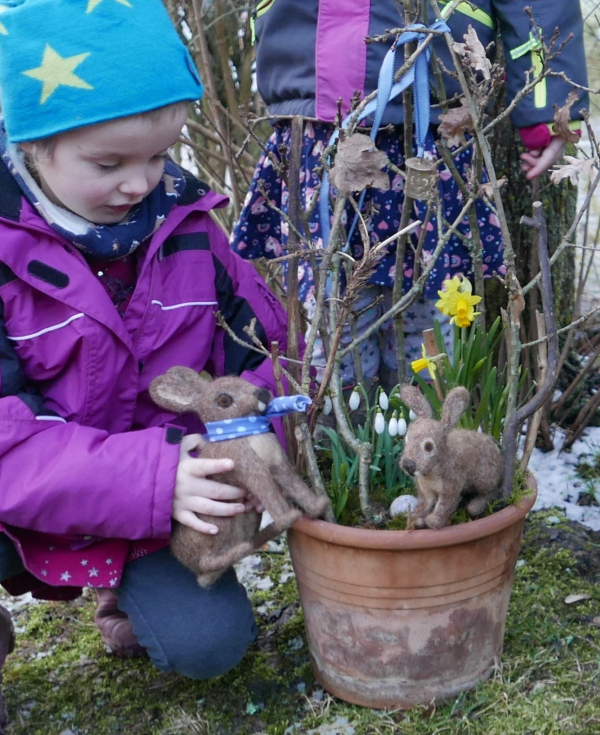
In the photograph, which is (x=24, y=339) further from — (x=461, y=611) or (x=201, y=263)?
(x=461, y=611)

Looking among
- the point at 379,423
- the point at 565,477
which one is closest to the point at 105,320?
the point at 379,423

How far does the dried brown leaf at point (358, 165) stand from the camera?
1.32m

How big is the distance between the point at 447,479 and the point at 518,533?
29cm

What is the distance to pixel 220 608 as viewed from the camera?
177cm

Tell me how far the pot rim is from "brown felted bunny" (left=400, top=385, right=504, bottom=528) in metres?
0.03

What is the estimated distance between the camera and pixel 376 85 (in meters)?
1.98

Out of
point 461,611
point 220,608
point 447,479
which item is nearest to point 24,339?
point 220,608

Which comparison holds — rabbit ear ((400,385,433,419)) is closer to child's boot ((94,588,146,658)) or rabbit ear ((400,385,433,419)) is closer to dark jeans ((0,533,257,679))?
dark jeans ((0,533,257,679))

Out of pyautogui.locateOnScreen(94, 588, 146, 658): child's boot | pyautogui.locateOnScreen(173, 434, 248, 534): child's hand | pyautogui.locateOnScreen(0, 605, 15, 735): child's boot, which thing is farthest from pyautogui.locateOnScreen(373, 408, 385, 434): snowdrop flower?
pyautogui.locateOnScreen(0, 605, 15, 735): child's boot

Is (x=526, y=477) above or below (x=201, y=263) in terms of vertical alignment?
below

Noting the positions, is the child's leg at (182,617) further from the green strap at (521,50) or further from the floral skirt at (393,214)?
the green strap at (521,50)

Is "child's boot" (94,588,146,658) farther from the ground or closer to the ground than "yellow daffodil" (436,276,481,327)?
closer to the ground

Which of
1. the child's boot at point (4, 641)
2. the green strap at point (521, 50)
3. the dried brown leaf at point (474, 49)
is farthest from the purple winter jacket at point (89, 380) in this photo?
the green strap at point (521, 50)

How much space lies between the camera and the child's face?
1479 mm
